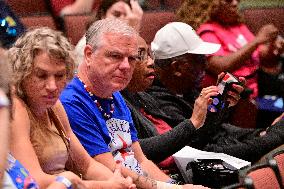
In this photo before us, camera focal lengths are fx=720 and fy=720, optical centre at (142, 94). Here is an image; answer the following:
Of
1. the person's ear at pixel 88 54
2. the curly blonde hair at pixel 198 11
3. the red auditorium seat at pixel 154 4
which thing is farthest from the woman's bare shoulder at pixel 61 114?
the red auditorium seat at pixel 154 4

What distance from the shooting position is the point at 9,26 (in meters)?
2.65

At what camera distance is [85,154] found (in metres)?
2.10

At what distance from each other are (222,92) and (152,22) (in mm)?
999

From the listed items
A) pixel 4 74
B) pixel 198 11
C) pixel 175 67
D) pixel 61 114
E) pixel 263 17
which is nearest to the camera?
pixel 4 74

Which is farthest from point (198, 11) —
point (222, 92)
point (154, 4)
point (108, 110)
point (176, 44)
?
point (108, 110)

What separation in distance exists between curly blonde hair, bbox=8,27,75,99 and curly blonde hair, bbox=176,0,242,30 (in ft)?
5.38

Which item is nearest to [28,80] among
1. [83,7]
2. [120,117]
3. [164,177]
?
[120,117]

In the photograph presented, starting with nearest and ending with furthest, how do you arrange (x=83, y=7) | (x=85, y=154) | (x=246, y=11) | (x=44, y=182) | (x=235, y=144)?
1. (x=44, y=182)
2. (x=85, y=154)
3. (x=235, y=144)
4. (x=83, y=7)
5. (x=246, y=11)

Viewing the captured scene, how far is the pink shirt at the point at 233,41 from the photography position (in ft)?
11.7

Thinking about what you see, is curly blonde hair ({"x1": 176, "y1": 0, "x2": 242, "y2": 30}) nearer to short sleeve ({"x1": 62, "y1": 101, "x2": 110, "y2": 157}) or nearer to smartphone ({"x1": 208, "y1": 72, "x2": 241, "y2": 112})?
smartphone ({"x1": 208, "y1": 72, "x2": 241, "y2": 112})

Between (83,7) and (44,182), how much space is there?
1.95 meters

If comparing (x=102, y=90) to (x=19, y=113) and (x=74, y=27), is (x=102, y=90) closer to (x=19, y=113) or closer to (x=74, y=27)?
(x=19, y=113)

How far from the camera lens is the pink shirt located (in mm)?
3574

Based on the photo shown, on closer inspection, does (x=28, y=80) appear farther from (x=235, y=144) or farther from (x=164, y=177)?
(x=235, y=144)
